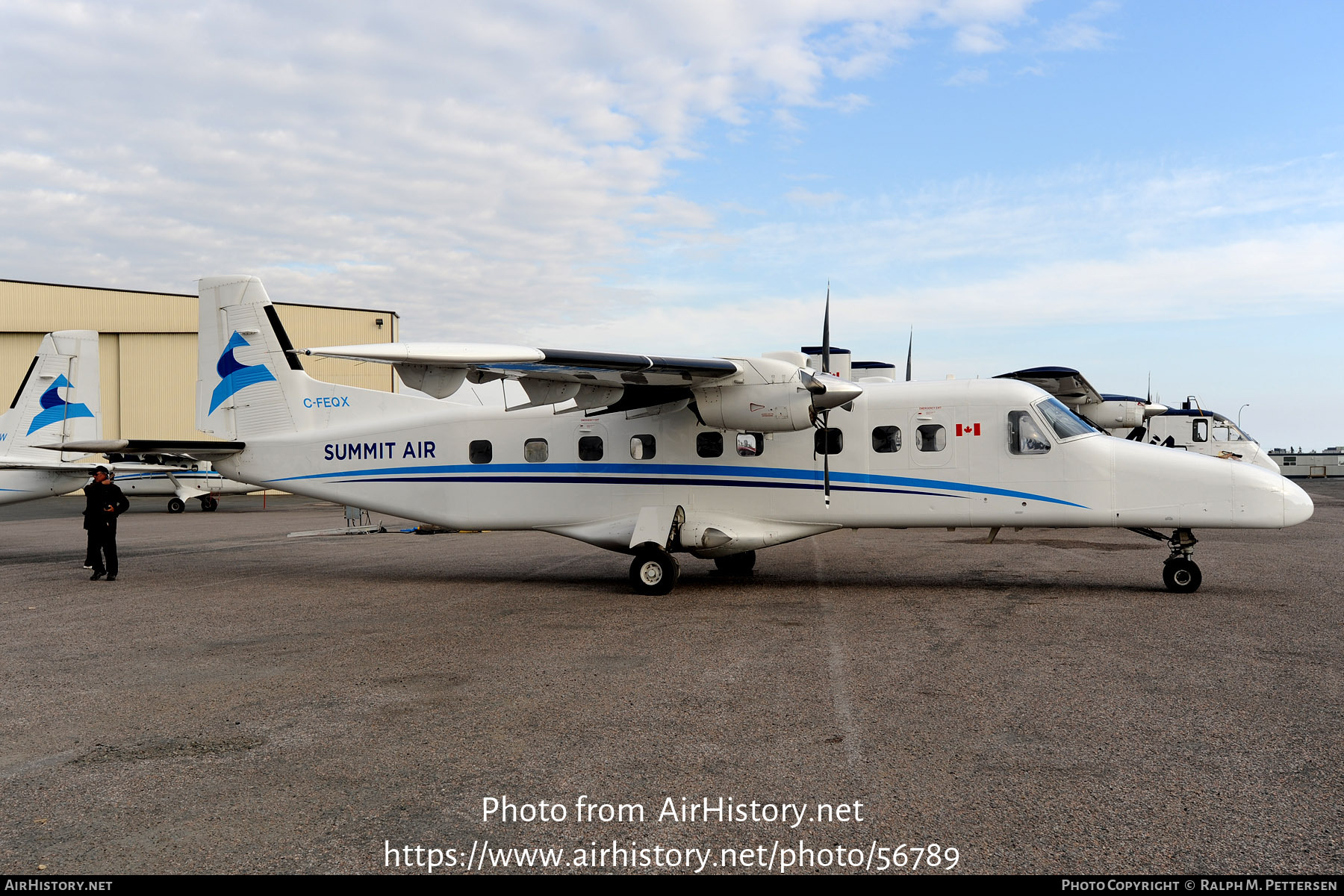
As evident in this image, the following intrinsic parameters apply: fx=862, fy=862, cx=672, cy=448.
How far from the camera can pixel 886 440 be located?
37.7 feet

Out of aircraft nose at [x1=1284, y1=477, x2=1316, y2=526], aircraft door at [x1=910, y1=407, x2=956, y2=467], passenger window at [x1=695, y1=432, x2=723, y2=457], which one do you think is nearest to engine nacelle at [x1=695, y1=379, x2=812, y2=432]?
passenger window at [x1=695, y1=432, x2=723, y2=457]

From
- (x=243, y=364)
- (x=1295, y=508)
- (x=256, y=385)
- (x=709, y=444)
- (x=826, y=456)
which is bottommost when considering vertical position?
(x=1295, y=508)

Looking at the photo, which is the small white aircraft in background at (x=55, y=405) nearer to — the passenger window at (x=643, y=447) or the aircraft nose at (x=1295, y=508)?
the passenger window at (x=643, y=447)

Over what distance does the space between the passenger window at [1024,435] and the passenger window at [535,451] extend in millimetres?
6296

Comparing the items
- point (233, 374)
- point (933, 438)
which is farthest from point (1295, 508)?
point (233, 374)

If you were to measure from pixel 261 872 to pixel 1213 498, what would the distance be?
10671mm

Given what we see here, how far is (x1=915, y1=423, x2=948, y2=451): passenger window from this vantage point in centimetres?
1129

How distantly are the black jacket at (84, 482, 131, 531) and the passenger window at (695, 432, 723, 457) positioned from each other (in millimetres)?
8359

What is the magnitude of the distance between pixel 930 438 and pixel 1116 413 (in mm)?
15856

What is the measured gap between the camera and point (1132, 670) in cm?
662

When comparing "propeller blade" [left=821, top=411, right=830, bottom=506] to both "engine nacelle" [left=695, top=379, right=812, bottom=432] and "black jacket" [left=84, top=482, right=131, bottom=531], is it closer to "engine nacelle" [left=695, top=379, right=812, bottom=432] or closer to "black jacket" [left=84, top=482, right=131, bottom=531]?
"engine nacelle" [left=695, top=379, right=812, bottom=432]

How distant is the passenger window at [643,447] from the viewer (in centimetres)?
1208

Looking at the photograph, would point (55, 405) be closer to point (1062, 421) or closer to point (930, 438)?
point (930, 438)
